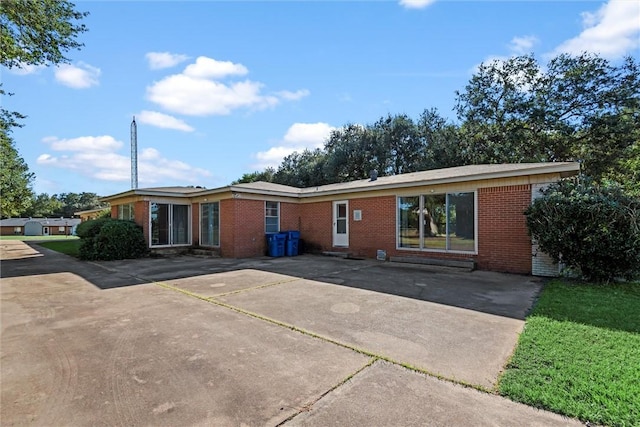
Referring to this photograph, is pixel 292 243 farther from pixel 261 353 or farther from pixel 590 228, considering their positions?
pixel 261 353

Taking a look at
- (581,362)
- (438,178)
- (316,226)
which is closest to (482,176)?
(438,178)

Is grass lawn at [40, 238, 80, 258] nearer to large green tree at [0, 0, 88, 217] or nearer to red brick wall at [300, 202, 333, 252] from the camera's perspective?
large green tree at [0, 0, 88, 217]

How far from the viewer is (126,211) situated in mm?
15461

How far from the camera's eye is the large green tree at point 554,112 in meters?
18.0

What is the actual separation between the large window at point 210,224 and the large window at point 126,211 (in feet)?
11.0

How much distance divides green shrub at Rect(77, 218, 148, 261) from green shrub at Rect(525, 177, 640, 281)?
1379cm

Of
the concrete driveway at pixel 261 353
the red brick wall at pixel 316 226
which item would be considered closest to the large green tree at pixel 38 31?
the concrete driveway at pixel 261 353

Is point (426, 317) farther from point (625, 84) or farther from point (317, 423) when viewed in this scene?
point (625, 84)

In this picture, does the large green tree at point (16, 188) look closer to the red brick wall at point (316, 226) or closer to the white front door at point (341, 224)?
the red brick wall at point (316, 226)

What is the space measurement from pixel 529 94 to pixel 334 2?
722 inches

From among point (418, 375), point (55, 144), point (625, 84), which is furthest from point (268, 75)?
point (55, 144)

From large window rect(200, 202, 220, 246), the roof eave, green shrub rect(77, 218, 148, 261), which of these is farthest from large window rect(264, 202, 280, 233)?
green shrub rect(77, 218, 148, 261)

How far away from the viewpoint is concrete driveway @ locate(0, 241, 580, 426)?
2.58m

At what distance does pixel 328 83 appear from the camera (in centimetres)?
1253
